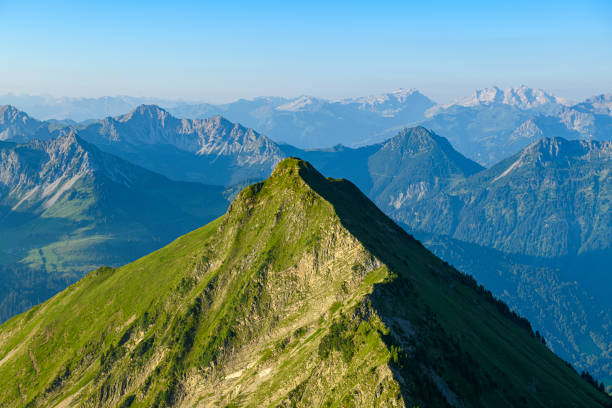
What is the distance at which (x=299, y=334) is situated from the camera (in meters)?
139

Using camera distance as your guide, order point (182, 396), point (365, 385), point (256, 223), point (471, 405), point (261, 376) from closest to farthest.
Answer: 1. point (365, 385)
2. point (471, 405)
3. point (261, 376)
4. point (182, 396)
5. point (256, 223)

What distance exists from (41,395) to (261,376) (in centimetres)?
10132

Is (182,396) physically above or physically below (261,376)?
below

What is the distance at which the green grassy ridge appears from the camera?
11356 centimetres

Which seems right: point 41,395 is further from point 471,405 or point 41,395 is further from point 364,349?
point 471,405

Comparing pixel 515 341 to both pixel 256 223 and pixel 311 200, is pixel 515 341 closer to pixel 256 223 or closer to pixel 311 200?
pixel 311 200

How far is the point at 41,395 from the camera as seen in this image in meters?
181

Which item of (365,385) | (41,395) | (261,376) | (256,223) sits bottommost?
(41,395)

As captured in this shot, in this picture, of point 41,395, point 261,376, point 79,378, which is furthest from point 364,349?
point 41,395

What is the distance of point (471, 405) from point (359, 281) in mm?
43625

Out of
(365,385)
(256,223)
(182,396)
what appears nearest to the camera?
(365,385)

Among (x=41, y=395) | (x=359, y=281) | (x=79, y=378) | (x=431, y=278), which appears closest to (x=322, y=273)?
(x=359, y=281)

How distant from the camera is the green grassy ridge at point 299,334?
11356 centimetres

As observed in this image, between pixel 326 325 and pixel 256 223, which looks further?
pixel 256 223
